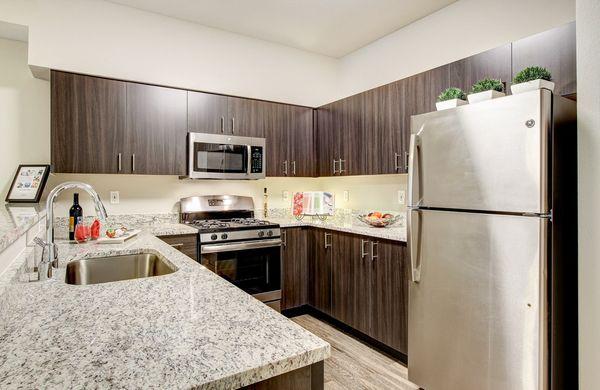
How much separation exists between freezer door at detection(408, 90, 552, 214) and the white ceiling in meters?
1.41

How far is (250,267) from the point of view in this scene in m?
3.03

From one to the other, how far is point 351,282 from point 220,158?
1.55 m

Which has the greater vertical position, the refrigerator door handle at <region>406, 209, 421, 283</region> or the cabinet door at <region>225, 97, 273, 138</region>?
the cabinet door at <region>225, 97, 273, 138</region>

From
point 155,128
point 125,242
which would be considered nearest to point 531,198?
point 125,242

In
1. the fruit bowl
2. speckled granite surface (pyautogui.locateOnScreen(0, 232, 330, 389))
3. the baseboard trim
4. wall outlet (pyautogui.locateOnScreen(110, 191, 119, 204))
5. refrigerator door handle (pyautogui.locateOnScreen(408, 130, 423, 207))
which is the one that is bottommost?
the baseboard trim

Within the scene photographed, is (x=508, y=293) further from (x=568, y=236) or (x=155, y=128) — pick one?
(x=155, y=128)

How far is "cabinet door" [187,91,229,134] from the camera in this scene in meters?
3.04

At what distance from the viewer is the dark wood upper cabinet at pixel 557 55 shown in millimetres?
1840

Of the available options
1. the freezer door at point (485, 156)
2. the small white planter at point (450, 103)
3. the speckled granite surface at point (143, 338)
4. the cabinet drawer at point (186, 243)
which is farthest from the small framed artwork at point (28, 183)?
the small white planter at point (450, 103)

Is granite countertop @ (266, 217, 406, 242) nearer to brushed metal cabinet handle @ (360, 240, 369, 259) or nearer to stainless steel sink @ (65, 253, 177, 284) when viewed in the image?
brushed metal cabinet handle @ (360, 240, 369, 259)

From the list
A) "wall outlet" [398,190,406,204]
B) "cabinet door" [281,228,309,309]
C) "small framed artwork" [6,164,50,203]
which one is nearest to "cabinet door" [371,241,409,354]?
"wall outlet" [398,190,406,204]

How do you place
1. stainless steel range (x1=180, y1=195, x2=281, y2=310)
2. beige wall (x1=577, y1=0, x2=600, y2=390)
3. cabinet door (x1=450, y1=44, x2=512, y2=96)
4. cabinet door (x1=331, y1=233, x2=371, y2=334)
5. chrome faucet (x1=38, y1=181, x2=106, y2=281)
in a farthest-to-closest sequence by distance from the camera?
stainless steel range (x1=180, y1=195, x2=281, y2=310) < cabinet door (x1=331, y1=233, x2=371, y2=334) < cabinet door (x1=450, y1=44, x2=512, y2=96) < beige wall (x1=577, y1=0, x2=600, y2=390) < chrome faucet (x1=38, y1=181, x2=106, y2=281)

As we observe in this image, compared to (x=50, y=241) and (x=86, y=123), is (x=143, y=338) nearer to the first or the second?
(x=50, y=241)

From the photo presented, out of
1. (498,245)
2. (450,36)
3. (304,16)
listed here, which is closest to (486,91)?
(498,245)
